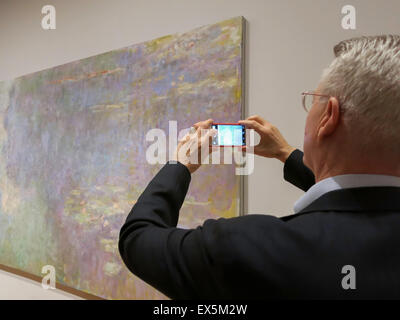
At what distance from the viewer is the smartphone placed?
91 centimetres

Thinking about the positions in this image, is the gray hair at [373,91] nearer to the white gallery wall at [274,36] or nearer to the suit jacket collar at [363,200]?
the suit jacket collar at [363,200]

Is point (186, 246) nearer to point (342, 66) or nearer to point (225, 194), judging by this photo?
point (342, 66)

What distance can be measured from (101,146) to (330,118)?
1147 mm

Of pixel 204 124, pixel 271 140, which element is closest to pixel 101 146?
pixel 204 124

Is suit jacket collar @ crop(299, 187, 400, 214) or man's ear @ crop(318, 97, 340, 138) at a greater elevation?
man's ear @ crop(318, 97, 340, 138)

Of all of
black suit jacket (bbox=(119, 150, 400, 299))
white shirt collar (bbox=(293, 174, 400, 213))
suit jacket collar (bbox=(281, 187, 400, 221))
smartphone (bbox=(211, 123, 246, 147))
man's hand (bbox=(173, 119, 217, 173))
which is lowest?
black suit jacket (bbox=(119, 150, 400, 299))

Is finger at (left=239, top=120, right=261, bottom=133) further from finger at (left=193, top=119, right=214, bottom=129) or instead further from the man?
the man

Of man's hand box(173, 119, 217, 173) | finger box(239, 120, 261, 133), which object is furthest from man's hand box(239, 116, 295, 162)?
man's hand box(173, 119, 217, 173)

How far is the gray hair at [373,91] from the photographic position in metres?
0.43

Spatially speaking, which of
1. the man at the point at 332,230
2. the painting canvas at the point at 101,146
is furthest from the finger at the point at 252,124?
the man at the point at 332,230

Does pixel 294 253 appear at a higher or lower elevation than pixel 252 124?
lower

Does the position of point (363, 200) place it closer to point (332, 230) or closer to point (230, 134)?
point (332, 230)

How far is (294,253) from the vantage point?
0.41 m

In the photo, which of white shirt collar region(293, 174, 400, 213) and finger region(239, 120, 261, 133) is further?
finger region(239, 120, 261, 133)
